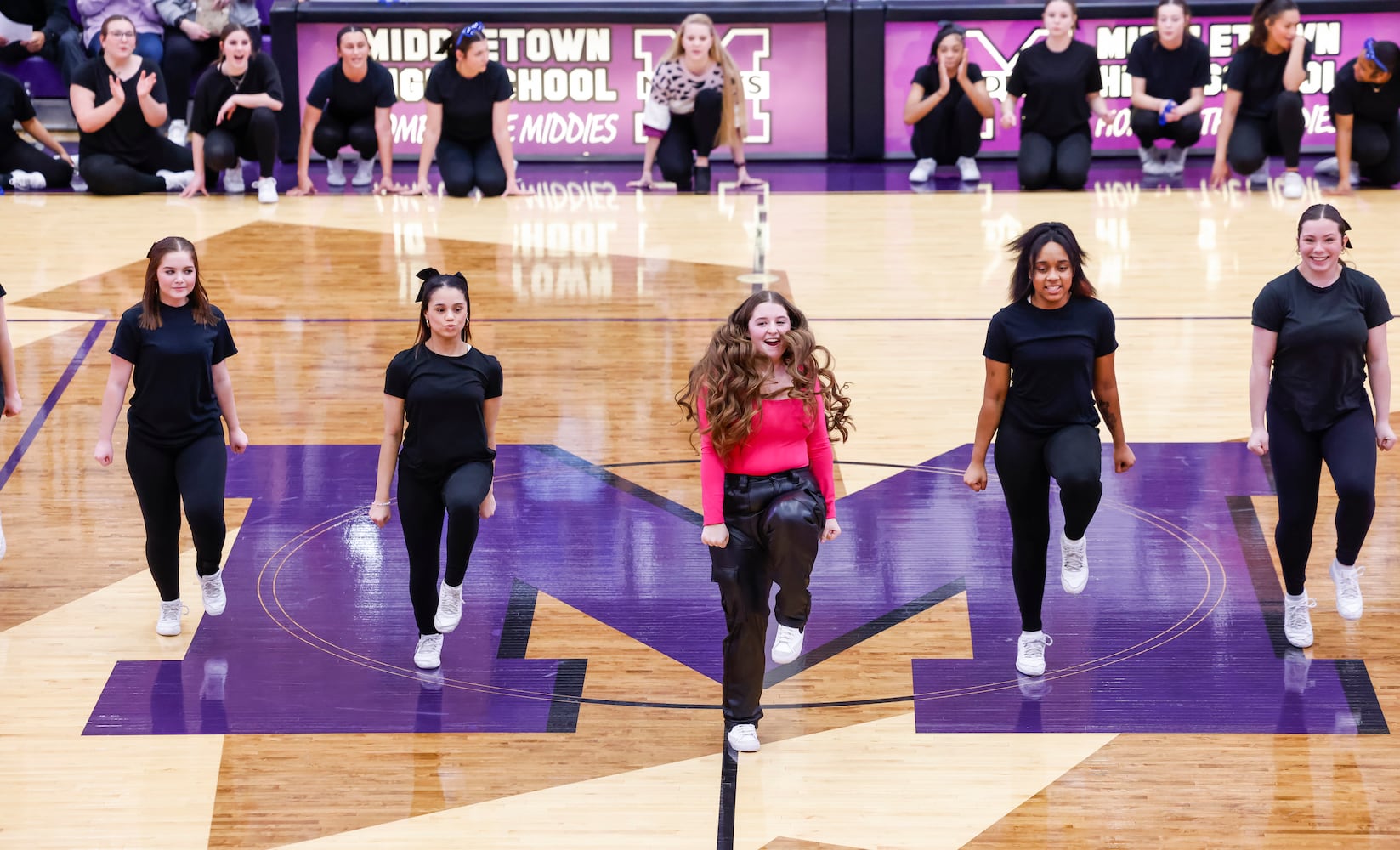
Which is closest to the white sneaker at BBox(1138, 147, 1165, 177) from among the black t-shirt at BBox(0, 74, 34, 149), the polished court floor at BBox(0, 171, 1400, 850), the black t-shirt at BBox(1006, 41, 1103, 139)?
the black t-shirt at BBox(1006, 41, 1103, 139)

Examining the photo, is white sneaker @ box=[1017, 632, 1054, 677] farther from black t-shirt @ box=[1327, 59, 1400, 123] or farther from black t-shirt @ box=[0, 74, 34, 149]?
black t-shirt @ box=[0, 74, 34, 149]

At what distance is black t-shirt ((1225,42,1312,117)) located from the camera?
12109mm

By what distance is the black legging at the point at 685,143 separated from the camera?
1250cm

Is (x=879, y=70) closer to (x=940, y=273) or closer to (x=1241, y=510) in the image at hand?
(x=940, y=273)

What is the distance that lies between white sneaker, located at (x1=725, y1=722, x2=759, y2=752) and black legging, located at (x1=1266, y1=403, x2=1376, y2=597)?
1906 millimetres

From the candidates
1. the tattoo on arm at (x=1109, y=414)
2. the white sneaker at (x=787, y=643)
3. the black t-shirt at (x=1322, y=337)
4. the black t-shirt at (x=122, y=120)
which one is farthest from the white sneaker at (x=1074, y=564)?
the black t-shirt at (x=122, y=120)

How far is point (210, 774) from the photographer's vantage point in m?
4.84

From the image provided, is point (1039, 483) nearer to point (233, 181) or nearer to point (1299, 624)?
point (1299, 624)

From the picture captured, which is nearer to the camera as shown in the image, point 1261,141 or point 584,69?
point 1261,141

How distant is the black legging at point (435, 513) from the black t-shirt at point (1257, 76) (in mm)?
8666

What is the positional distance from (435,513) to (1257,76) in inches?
353

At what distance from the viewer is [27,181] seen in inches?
492

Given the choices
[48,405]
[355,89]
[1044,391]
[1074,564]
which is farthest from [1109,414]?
[355,89]

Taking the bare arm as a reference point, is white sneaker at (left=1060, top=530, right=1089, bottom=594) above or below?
below
